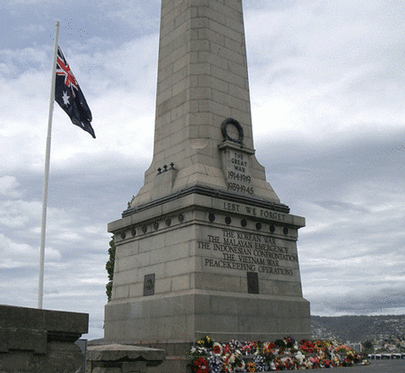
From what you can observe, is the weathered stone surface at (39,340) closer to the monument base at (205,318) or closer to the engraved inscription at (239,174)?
the monument base at (205,318)

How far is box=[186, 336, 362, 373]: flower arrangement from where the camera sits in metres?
15.3

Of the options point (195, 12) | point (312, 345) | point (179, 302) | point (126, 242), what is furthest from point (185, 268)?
point (195, 12)

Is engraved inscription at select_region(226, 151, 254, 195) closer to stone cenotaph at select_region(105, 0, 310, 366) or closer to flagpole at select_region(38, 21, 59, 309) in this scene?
stone cenotaph at select_region(105, 0, 310, 366)

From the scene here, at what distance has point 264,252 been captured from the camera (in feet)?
63.5

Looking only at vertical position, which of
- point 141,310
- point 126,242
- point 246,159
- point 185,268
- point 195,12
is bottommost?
point 141,310

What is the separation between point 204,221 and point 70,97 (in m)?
7.01

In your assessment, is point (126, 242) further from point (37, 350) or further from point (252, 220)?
point (37, 350)

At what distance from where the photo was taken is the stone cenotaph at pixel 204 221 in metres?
17.4

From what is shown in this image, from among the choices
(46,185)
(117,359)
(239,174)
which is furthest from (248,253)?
(117,359)

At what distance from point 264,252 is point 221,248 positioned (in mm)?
2224

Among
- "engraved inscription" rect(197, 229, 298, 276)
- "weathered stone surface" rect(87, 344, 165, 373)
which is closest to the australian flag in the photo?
"engraved inscription" rect(197, 229, 298, 276)

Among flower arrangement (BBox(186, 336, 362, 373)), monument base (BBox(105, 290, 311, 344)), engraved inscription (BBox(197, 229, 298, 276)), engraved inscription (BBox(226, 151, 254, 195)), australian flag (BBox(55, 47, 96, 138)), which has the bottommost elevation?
flower arrangement (BBox(186, 336, 362, 373))

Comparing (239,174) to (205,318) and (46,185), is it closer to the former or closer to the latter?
(205,318)

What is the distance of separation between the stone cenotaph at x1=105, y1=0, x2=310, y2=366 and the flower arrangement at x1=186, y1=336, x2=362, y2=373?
0.57 meters
